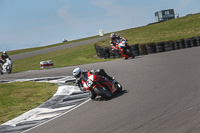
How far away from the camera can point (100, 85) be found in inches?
327

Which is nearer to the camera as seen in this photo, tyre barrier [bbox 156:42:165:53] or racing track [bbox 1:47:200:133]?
racing track [bbox 1:47:200:133]

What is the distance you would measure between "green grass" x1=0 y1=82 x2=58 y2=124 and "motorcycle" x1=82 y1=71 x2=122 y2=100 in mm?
2183

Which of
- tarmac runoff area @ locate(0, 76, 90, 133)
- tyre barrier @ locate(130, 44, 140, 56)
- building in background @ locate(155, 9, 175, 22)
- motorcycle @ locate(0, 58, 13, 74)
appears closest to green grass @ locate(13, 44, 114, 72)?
motorcycle @ locate(0, 58, 13, 74)

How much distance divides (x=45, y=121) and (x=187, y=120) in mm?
3590

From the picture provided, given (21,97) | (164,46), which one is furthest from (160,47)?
(21,97)

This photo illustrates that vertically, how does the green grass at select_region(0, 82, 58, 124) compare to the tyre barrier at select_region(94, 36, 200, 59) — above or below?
below

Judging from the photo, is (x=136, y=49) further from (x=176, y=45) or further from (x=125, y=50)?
(x=176, y=45)

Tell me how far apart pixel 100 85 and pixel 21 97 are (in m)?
4.32

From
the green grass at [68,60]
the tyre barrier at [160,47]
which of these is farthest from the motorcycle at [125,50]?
the green grass at [68,60]

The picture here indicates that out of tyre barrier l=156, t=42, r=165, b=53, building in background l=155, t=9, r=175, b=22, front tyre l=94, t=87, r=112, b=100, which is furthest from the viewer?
building in background l=155, t=9, r=175, b=22

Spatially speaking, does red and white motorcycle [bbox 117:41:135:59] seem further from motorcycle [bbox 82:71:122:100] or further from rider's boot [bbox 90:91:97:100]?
rider's boot [bbox 90:91:97:100]

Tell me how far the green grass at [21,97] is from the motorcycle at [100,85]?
7.16 ft

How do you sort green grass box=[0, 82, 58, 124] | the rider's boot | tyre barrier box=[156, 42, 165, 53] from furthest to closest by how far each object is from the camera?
1. tyre barrier box=[156, 42, 165, 53]
2. green grass box=[0, 82, 58, 124]
3. the rider's boot

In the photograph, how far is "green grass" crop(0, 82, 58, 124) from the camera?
9.15 meters
